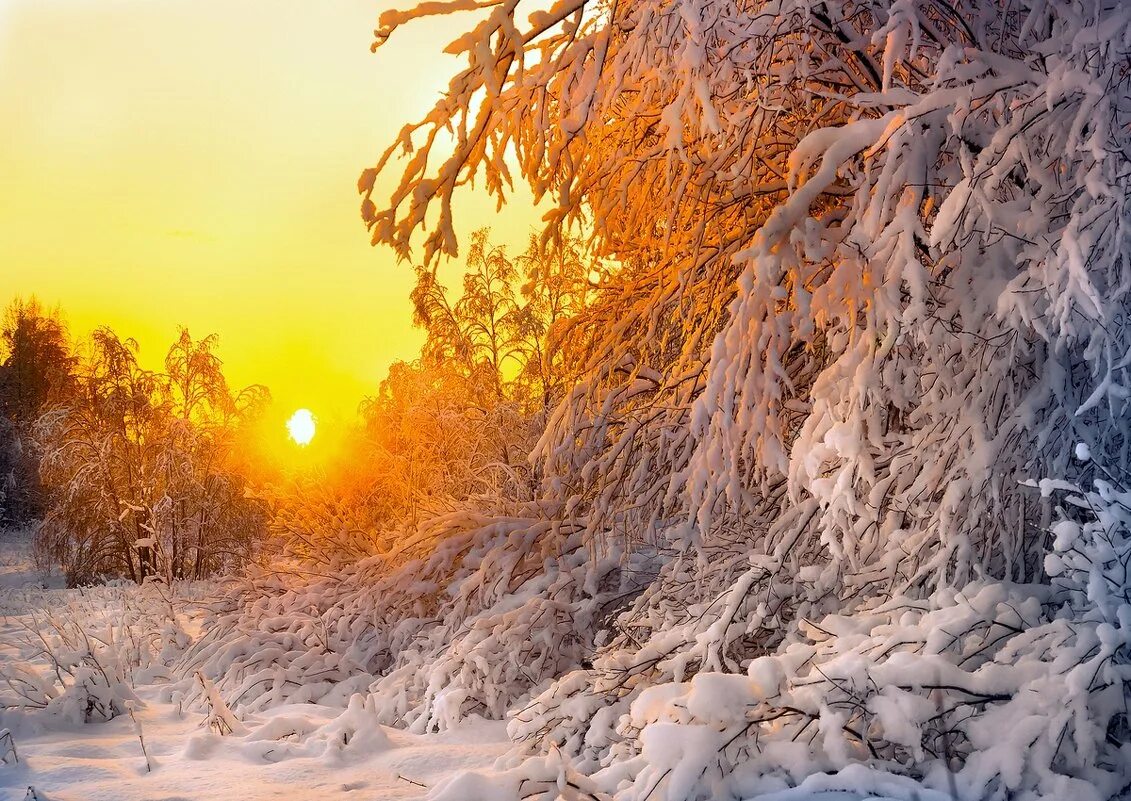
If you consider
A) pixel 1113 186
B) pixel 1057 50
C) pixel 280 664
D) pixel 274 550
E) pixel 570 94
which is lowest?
pixel 280 664

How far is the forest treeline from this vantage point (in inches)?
425

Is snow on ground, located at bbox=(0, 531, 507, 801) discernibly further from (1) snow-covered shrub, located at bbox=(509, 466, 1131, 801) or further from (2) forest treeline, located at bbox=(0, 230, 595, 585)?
(2) forest treeline, located at bbox=(0, 230, 595, 585)

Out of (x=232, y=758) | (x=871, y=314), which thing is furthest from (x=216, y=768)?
(x=871, y=314)

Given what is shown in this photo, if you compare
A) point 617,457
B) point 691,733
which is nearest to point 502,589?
point 617,457

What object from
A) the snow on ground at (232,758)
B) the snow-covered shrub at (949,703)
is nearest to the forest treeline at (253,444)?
the snow on ground at (232,758)

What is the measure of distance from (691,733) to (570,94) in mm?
2681

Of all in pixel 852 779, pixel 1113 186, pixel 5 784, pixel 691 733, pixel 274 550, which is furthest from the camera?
pixel 274 550

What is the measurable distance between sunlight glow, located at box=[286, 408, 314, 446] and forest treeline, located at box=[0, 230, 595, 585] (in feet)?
2.75

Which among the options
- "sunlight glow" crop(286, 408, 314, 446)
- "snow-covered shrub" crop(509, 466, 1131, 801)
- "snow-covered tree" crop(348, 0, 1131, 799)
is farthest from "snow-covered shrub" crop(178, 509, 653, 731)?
"sunlight glow" crop(286, 408, 314, 446)

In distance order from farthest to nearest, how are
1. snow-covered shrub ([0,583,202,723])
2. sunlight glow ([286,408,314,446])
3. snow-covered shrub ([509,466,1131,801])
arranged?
sunlight glow ([286,408,314,446]) < snow-covered shrub ([0,583,202,723]) < snow-covered shrub ([509,466,1131,801])

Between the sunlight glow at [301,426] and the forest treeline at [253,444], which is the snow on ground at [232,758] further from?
the sunlight glow at [301,426]

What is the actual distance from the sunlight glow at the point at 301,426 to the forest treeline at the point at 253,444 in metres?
0.84

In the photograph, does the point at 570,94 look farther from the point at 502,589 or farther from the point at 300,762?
the point at 502,589

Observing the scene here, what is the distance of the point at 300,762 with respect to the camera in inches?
168
